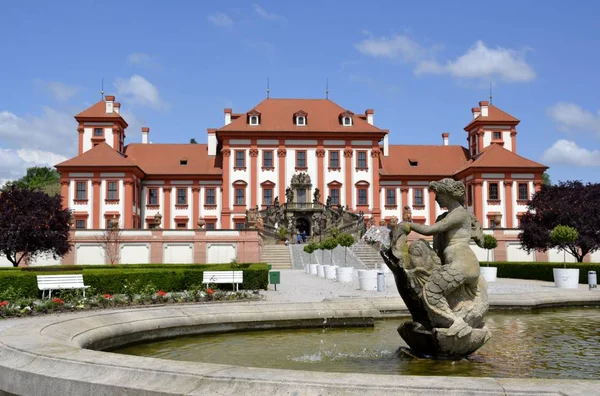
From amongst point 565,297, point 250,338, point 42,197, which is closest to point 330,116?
point 42,197

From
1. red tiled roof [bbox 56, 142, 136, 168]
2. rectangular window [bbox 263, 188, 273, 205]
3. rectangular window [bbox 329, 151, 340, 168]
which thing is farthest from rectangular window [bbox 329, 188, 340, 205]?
red tiled roof [bbox 56, 142, 136, 168]

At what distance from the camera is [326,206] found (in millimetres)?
48906

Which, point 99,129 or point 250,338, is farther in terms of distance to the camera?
point 99,129

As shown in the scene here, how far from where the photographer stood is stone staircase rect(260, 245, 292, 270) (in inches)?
1369

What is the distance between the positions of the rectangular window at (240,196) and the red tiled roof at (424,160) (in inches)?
500

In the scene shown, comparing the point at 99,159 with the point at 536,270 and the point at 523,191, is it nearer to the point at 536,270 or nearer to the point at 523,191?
the point at 523,191

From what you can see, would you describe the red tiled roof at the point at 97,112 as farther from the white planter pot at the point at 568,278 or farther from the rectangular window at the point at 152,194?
the white planter pot at the point at 568,278

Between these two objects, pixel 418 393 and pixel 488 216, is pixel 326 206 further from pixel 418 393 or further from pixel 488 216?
pixel 418 393

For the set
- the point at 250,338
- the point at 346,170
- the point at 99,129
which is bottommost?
the point at 250,338

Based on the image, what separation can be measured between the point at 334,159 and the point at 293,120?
5.02m

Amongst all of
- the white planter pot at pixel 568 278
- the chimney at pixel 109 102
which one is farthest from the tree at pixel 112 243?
the white planter pot at pixel 568 278

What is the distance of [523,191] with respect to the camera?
5038cm

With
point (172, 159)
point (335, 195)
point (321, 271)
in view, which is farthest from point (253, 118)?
point (321, 271)

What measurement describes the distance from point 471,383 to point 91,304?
33.1ft
